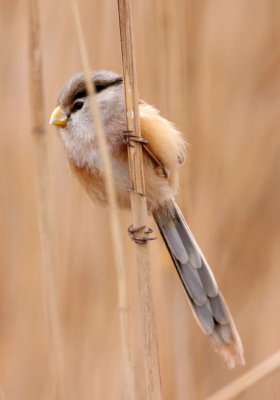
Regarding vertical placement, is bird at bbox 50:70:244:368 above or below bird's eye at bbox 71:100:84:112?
below

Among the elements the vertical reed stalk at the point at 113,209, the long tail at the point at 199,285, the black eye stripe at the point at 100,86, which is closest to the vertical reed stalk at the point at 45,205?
the vertical reed stalk at the point at 113,209

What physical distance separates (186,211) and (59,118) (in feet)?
1.40

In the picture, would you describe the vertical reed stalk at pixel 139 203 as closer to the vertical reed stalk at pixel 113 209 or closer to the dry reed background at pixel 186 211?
the vertical reed stalk at pixel 113 209

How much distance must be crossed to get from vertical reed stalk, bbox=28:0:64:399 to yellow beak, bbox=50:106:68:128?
0.94 ft

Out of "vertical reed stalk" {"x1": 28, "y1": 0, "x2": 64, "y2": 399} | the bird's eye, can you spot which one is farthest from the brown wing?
"vertical reed stalk" {"x1": 28, "y1": 0, "x2": 64, "y2": 399}

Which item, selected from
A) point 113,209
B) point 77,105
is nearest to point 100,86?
point 77,105

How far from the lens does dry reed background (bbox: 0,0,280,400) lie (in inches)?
76.5

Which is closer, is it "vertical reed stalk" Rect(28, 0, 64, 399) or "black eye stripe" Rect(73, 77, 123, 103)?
"vertical reed stalk" Rect(28, 0, 64, 399)

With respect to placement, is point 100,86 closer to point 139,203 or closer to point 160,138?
point 160,138

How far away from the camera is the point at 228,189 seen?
2.09m

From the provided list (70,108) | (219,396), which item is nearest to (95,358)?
(219,396)

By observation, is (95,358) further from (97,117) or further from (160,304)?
(97,117)

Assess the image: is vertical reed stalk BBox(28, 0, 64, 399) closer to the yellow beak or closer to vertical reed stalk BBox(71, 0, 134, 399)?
vertical reed stalk BBox(71, 0, 134, 399)

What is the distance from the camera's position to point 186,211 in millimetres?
1854
